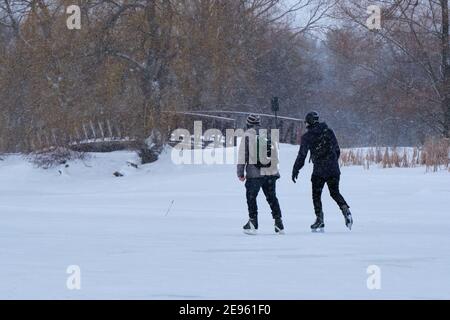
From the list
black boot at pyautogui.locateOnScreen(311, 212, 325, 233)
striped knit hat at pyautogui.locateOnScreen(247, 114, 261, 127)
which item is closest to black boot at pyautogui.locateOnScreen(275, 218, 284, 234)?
black boot at pyautogui.locateOnScreen(311, 212, 325, 233)

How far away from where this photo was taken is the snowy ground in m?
8.84

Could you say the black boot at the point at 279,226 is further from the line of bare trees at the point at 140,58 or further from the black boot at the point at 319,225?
the line of bare trees at the point at 140,58

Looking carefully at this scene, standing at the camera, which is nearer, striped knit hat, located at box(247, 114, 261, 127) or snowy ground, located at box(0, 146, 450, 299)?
snowy ground, located at box(0, 146, 450, 299)

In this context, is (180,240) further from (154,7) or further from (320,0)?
(320,0)

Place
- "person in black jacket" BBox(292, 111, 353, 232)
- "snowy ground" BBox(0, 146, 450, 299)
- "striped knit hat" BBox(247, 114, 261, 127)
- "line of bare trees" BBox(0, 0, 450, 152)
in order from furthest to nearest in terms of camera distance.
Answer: "line of bare trees" BBox(0, 0, 450, 152) < "person in black jacket" BBox(292, 111, 353, 232) < "striped knit hat" BBox(247, 114, 261, 127) < "snowy ground" BBox(0, 146, 450, 299)

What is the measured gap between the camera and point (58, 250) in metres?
11.7

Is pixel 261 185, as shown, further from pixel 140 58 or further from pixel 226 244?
pixel 140 58

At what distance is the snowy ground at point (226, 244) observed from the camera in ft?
29.0

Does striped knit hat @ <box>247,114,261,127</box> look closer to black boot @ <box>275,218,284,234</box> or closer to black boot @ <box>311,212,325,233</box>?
black boot @ <box>275,218,284,234</box>

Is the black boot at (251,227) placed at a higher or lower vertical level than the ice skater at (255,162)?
lower

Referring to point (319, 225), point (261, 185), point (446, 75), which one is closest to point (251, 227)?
point (261, 185)

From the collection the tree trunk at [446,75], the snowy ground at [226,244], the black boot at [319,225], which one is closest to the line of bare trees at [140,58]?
the tree trunk at [446,75]
